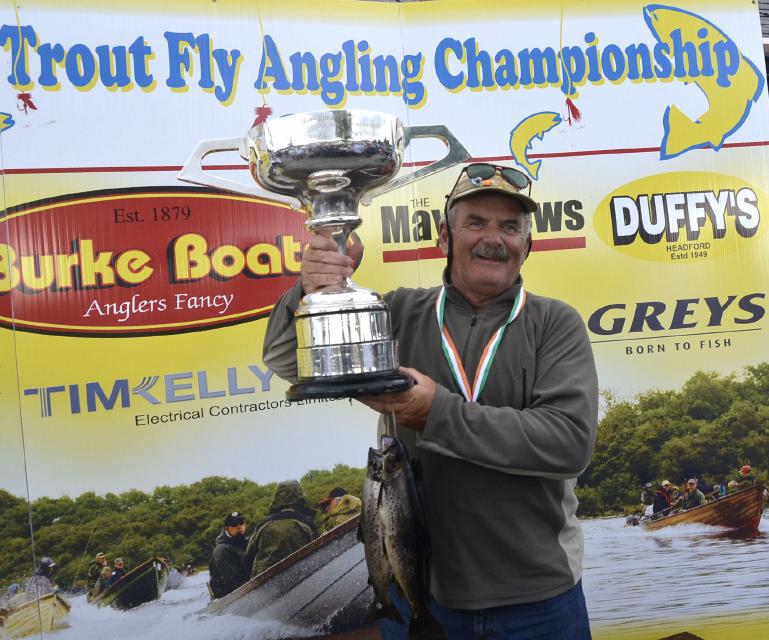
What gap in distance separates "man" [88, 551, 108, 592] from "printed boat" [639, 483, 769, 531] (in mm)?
2409

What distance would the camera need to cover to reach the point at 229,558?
3.13m

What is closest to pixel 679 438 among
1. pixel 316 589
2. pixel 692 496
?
pixel 692 496

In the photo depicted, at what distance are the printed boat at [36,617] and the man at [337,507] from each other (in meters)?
1.09

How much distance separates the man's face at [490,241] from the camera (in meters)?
2.05

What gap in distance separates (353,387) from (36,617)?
213cm

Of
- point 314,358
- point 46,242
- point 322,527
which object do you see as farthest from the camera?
point 322,527

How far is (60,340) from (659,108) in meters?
2.89

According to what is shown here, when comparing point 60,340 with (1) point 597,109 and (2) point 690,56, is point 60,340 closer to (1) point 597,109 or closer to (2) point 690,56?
(1) point 597,109

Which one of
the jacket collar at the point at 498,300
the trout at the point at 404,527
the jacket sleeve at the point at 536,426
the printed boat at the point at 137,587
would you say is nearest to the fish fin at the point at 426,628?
the trout at the point at 404,527

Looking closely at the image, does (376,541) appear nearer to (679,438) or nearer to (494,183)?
(494,183)

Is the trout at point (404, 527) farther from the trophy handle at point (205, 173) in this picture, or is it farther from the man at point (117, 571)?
the man at point (117, 571)

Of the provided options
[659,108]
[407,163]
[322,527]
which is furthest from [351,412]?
[659,108]

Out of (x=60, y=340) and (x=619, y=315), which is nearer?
(x=60, y=340)

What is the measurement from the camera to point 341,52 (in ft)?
10.7
